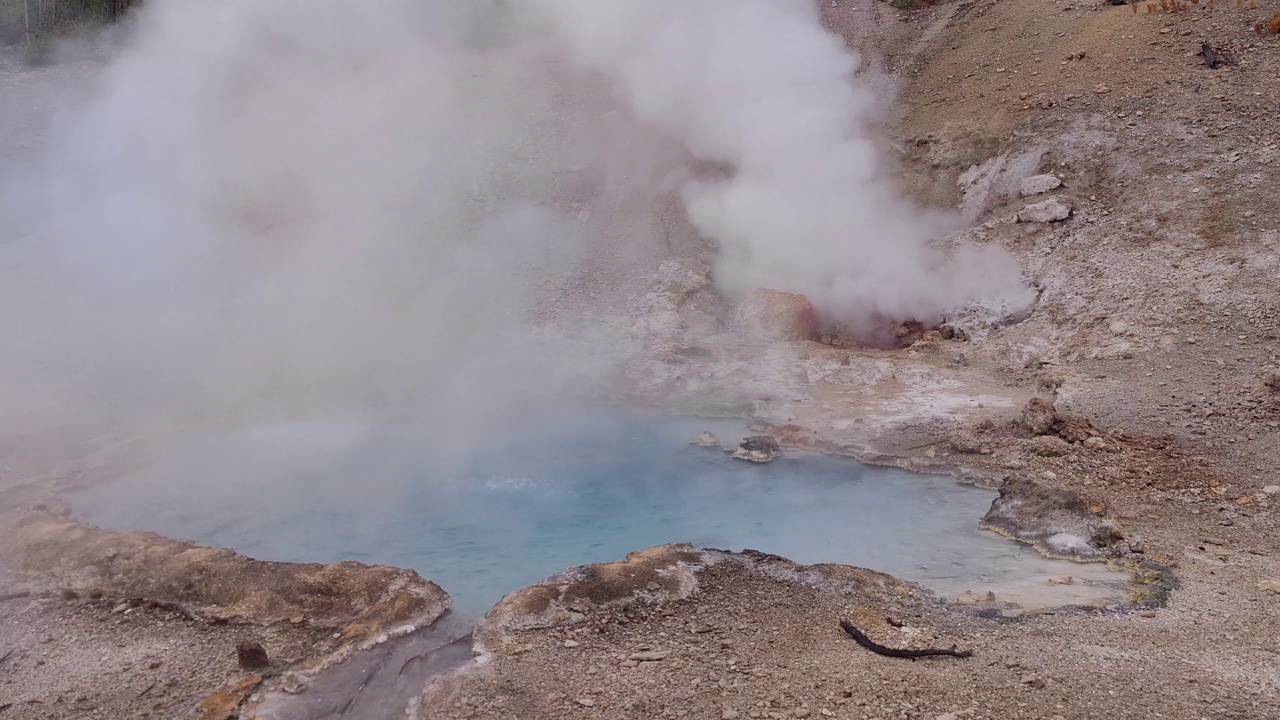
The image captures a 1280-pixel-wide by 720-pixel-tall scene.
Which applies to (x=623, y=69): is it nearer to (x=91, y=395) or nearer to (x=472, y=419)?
(x=472, y=419)

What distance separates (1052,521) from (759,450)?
2.30m

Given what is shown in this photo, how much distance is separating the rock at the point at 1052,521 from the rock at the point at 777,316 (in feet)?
12.4

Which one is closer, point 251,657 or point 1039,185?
point 251,657

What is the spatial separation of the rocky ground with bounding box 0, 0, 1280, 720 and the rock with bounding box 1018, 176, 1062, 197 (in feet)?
0.27

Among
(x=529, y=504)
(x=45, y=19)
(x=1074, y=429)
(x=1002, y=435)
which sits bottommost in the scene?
(x=529, y=504)


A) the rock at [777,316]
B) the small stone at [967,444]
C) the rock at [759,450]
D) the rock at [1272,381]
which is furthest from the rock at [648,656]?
the rock at [777,316]

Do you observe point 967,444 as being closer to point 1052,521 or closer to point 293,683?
point 1052,521

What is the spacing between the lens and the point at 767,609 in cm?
389

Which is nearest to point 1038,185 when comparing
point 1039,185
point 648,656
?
point 1039,185

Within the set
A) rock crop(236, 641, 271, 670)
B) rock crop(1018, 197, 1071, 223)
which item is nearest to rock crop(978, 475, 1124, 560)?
rock crop(236, 641, 271, 670)

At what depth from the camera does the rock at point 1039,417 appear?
6.15m

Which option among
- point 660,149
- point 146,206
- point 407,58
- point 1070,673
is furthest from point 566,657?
point 407,58

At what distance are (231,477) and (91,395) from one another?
8.80ft

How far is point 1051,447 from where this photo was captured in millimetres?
5957
